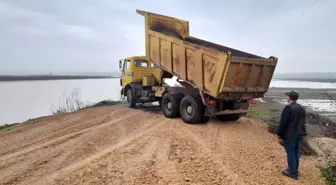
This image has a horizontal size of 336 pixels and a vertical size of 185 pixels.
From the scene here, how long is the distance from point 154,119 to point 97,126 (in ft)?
6.73

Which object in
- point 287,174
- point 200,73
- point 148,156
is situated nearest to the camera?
point 287,174

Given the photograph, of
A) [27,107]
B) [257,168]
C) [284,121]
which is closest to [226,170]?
[257,168]

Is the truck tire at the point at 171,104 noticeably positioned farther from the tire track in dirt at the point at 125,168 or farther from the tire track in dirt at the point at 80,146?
the tire track in dirt at the point at 125,168

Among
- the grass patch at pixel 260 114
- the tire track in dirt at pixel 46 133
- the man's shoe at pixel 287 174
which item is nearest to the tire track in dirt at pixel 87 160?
the tire track in dirt at pixel 46 133

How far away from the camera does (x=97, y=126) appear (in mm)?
9609

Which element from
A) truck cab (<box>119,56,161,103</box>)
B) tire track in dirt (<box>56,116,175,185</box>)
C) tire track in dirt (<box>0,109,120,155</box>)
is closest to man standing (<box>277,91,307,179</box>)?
tire track in dirt (<box>56,116,175,185</box>)

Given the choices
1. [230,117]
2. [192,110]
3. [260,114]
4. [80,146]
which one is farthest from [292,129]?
[260,114]

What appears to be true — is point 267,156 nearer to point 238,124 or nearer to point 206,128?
point 206,128

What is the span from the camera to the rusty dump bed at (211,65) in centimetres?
841

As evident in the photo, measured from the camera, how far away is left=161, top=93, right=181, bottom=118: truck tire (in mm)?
10320

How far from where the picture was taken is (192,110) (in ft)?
31.0

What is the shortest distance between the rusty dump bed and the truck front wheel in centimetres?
52

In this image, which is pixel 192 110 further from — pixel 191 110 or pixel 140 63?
pixel 140 63

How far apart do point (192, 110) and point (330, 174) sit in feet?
14.9
